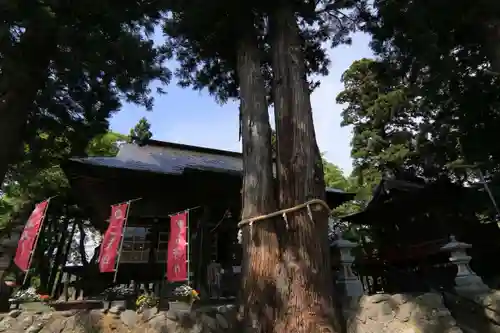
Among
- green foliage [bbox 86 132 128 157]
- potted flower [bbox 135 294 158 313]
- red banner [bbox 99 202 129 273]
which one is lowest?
potted flower [bbox 135 294 158 313]

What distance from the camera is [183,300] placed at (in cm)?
483

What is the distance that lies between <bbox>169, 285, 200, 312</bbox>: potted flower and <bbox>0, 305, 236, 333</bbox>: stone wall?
0.42ft

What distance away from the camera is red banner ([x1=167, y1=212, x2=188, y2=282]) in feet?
17.8

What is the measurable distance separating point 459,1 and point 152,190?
785cm

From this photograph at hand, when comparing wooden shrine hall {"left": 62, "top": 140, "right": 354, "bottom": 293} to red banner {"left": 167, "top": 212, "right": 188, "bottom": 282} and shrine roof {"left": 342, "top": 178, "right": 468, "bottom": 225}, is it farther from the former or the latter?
red banner {"left": 167, "top": 212, "right": 188, "bottom": 282}

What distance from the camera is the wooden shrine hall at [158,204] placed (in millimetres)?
7535

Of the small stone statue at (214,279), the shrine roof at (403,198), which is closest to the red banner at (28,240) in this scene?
the small stone statue at (214,279)

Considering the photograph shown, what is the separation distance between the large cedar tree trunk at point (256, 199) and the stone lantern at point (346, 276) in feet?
5.45

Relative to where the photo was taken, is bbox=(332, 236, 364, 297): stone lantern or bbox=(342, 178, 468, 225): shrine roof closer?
bbox=(332, 236, 364, 297): stone lantern

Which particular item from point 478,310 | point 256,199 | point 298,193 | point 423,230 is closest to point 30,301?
point 256,199

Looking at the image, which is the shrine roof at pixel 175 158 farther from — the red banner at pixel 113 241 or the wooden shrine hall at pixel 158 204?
the red banner at pixel 113 241

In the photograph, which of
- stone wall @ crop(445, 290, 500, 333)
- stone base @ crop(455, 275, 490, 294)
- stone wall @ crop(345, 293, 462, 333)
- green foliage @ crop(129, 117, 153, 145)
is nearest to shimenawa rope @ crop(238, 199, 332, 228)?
stone wall @ crop(345, 293, 462, 333)

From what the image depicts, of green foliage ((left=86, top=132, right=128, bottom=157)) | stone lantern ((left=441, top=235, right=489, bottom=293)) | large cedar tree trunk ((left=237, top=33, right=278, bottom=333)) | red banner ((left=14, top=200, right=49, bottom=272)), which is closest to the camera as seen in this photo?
large cedar tree trunk ((left=237, top=33, right=278, bottom=333))

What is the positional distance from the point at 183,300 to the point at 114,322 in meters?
0.96
